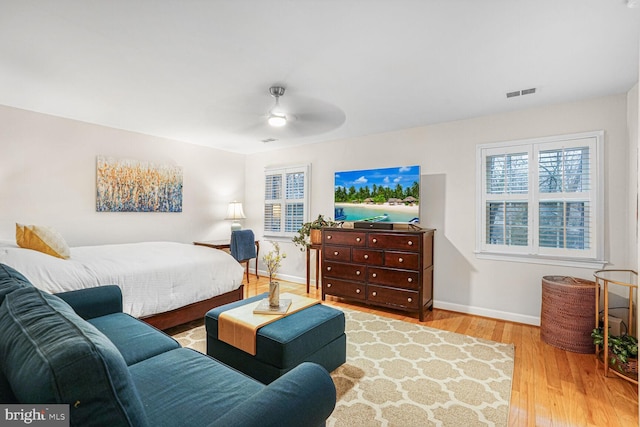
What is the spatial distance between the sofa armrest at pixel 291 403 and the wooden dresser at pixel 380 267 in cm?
261

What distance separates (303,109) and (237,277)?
2.08 m

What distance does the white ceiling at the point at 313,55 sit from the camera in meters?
1.84

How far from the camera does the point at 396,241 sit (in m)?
3.71

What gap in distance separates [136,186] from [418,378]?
4.42 meters

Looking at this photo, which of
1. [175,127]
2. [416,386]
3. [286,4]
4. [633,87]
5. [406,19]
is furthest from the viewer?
[175,127]

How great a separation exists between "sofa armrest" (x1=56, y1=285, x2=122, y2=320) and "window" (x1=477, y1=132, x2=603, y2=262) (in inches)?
147

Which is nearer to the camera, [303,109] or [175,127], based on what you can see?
[303,109]

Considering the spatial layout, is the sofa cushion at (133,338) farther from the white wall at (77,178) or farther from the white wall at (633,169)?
the white wall at (633,169)

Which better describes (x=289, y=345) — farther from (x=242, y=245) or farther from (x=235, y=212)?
(x=235, y=212)

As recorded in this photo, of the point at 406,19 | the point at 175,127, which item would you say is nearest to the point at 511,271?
the point at 406,19

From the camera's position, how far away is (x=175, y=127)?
169 inches

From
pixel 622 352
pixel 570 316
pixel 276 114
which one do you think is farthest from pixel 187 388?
pixel 570 316

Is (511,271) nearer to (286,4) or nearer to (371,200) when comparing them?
(371,200)

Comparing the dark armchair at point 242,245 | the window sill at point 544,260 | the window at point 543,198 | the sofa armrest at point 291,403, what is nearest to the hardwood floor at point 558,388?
the window sill at point 544,260
